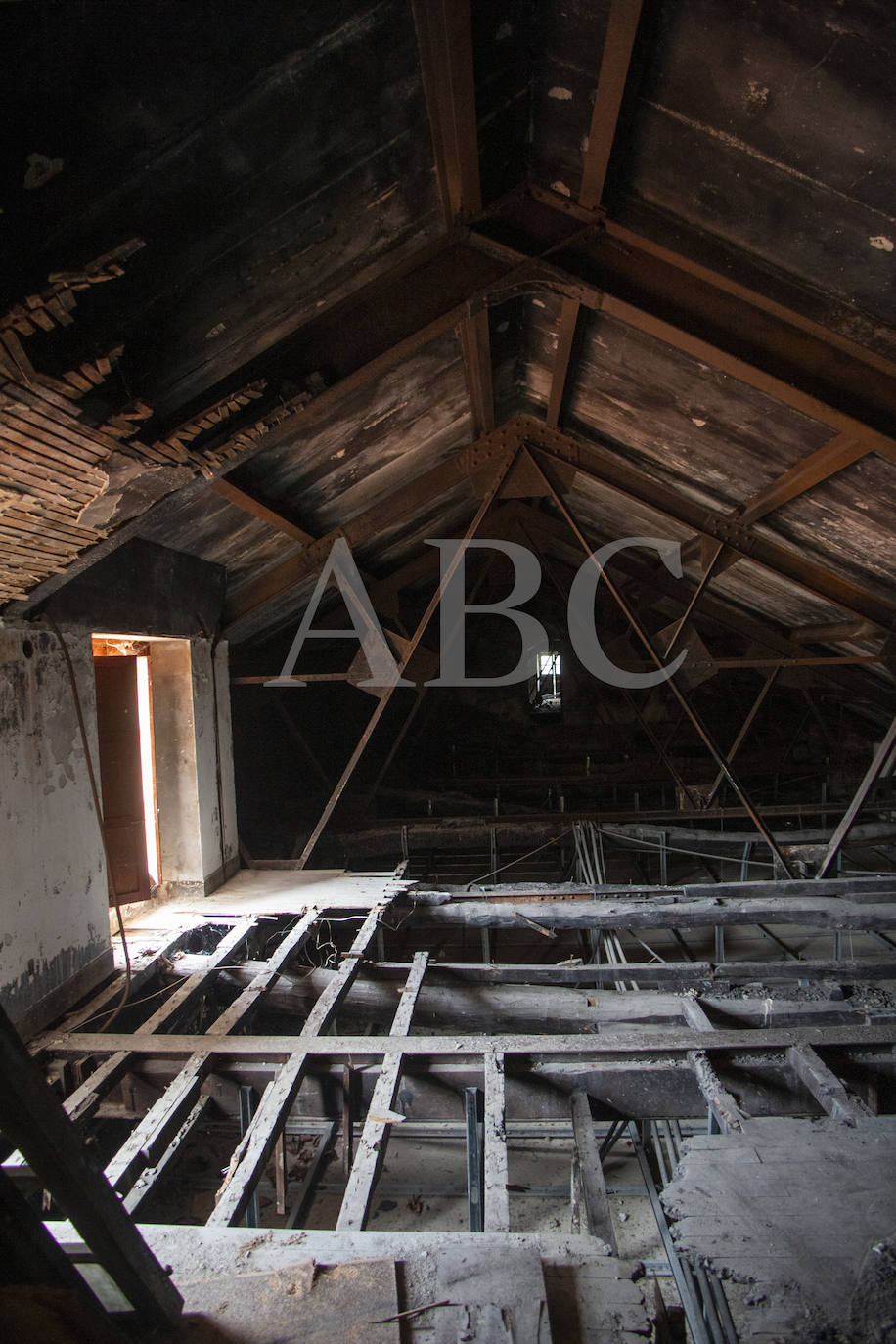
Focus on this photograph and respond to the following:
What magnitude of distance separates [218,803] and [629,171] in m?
5.01

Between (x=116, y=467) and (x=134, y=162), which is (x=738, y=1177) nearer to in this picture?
(x=116, y=467)

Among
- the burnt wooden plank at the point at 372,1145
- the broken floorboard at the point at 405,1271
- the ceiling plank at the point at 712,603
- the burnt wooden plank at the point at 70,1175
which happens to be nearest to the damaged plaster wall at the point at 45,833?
the broken floorboard at the point at 405,1271

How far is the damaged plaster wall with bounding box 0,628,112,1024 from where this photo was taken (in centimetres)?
356

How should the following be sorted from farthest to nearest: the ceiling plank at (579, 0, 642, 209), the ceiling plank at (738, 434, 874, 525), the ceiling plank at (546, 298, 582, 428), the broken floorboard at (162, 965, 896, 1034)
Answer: the ceiling plank at (546, 298, 582, 428) → the broken floorboard at (162, 965, 896, 1034) → the ceiling plank at (738, 434, 874, 525) → the ceiling plank at (579, 0, 642, 209)

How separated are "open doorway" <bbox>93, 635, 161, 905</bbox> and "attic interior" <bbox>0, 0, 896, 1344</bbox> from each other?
3 cm

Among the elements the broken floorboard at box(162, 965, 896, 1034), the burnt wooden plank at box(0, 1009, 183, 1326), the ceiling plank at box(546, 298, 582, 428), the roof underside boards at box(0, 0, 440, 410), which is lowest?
the broken floorboard at box(162, 965, 896, 1034)

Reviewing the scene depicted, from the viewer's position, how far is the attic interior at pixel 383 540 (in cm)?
209

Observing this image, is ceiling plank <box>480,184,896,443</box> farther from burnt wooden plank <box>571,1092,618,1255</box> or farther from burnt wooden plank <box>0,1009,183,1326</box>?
burnt wooden plank <box>0,1009,183,1326</box>

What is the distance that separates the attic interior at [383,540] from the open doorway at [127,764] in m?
0.03

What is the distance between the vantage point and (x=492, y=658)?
46.5 feet

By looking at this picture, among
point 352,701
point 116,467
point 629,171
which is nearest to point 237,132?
point 116,467

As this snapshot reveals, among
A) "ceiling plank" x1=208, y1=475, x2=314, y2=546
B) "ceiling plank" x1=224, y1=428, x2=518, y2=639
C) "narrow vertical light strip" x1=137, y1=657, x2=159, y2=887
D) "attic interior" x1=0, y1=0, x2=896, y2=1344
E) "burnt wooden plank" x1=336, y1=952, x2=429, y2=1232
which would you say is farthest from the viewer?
"ceiling plank" x1=224, y1=428, x2=518, y2=639

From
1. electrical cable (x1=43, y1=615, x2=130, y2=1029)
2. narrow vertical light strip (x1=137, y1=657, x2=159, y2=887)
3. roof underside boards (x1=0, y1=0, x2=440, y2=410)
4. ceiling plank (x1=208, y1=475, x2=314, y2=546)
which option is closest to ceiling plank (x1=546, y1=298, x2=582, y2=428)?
roof underside boards (x1=0, y1=0, x2=440, y2=410)

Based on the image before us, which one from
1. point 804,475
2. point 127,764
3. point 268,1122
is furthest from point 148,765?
point 804,475
